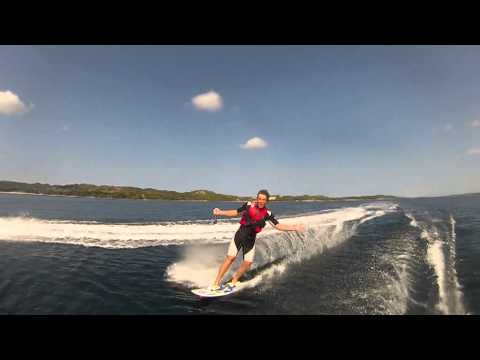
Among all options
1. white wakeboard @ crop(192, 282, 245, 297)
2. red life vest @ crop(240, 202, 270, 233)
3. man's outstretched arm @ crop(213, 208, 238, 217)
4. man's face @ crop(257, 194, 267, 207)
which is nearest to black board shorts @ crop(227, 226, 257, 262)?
red life vest @ crop(240, 202, 270, 233)

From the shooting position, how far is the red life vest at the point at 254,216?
774cm

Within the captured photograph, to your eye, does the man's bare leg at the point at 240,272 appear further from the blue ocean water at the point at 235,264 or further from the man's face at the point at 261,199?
the man's face at the point at 261,199

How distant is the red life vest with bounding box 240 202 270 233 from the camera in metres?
7.74

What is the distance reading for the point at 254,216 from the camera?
25.4 ft

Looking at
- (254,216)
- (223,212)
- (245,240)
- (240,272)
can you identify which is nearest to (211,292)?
(240,272)

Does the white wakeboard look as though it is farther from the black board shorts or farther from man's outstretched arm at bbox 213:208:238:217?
man's outstretched arm at bbox 213:208:238:217

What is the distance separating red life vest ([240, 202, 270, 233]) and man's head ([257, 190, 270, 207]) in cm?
22

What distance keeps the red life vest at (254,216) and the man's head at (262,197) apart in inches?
8.7

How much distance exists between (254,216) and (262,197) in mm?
697

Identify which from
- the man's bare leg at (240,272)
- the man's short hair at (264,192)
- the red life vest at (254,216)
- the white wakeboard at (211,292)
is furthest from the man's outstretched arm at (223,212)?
the white wakeboard at (211,292)

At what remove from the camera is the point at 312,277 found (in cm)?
881

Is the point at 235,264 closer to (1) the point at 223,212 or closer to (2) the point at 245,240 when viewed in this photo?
(2) the point at 245,240
